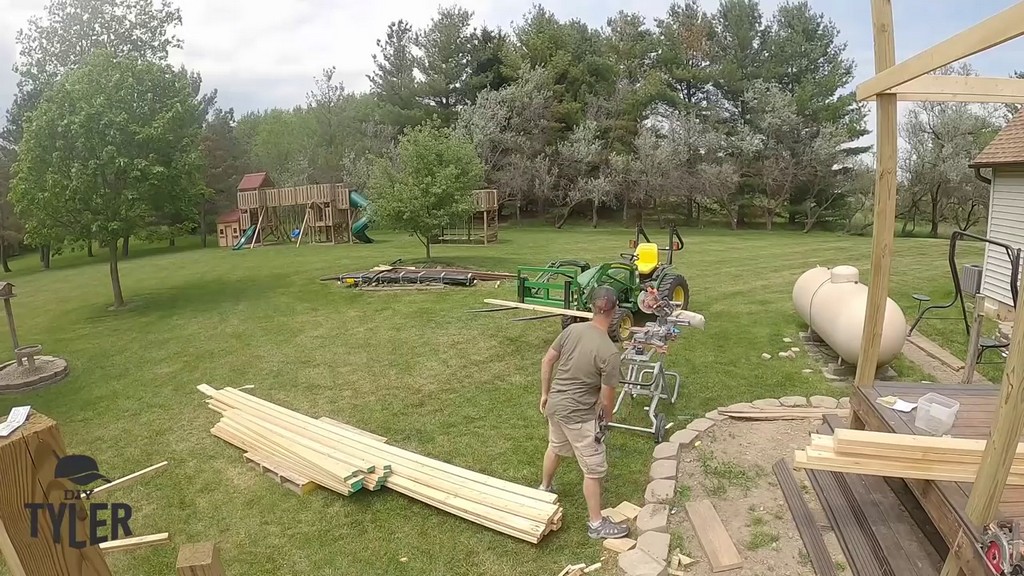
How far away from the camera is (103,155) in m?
13.1

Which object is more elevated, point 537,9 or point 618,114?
point 537,9

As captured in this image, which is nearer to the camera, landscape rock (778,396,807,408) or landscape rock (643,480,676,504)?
landscape rock (643,480,676,504)

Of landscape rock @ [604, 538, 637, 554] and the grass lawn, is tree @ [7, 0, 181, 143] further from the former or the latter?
landscape rock @ [604, 538, 637, 554]

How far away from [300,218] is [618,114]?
62.3ft

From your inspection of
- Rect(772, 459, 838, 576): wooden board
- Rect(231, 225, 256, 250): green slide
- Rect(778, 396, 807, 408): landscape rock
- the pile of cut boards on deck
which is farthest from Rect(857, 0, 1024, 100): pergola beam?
Rect(231, 225, 256, 250): green slide

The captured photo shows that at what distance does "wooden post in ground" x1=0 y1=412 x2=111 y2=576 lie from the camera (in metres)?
1.73

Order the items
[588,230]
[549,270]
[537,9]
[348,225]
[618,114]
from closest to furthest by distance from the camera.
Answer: [549,270]
[348,225]
[588,230]
[618,114]
[537,9]

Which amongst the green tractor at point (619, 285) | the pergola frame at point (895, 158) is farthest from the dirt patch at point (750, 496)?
the green tractor at point (619, 285)

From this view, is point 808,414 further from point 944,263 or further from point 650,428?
point 944,263

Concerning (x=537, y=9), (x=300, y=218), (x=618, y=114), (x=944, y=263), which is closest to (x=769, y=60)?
(x=618, y=114)

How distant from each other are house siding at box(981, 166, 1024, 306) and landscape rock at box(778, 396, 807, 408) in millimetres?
6798

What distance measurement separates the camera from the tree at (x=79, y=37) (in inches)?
1175

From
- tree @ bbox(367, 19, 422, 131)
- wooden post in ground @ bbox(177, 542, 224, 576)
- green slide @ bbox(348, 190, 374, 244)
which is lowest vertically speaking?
wooden post in ground @ bbox(177, 542, 224, 576)

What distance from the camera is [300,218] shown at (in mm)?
30250
